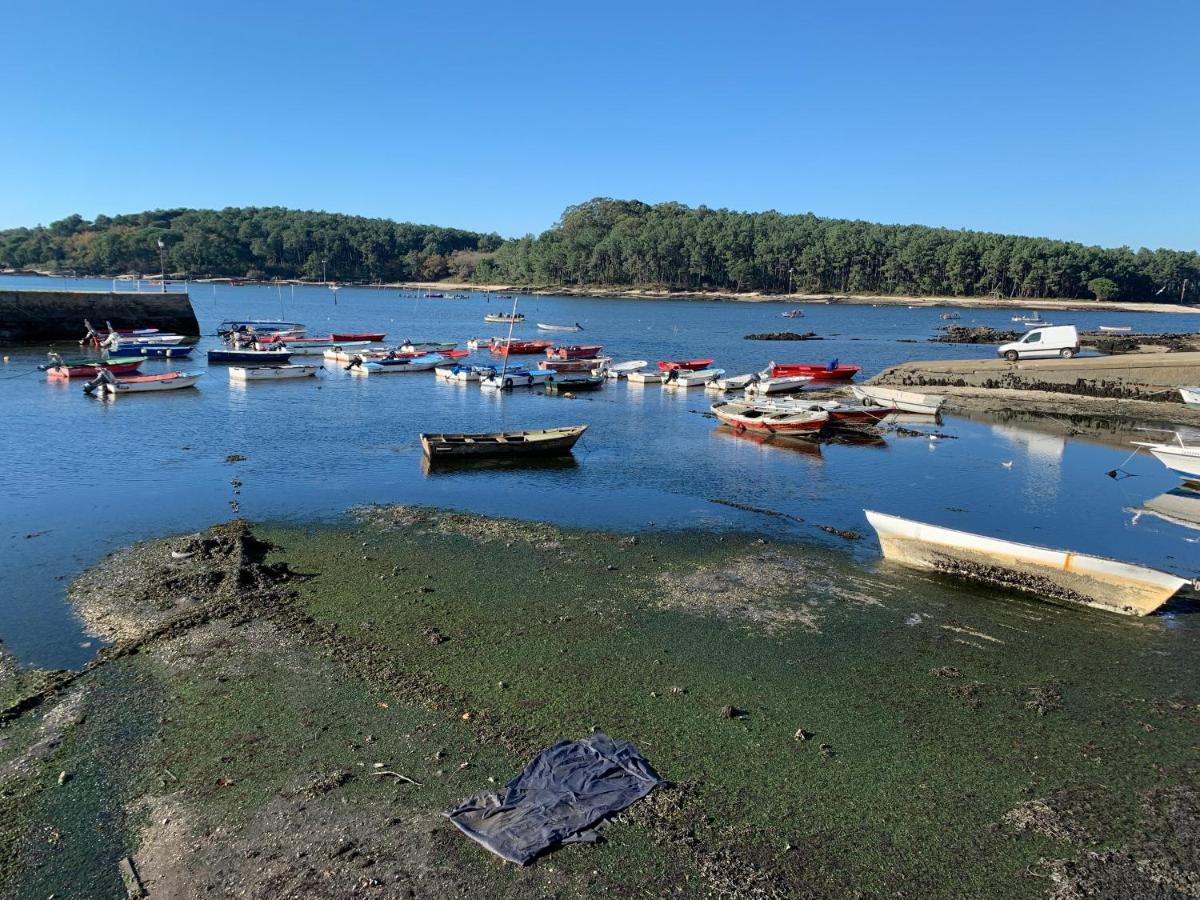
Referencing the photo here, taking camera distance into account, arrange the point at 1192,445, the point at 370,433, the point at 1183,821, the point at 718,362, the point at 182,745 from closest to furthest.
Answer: the point at 1183,821 < the point at 182,745 < the point at 1192,445 < the point at 370,433 < the point at 718,362

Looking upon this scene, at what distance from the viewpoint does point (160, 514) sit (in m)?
21.8

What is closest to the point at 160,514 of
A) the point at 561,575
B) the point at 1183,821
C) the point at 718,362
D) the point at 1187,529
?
the point at 561,575

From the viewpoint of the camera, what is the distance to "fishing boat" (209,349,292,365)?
188 ft

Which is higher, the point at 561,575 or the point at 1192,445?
the point at 1192,445

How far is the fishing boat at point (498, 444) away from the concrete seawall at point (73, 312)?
57236 mm

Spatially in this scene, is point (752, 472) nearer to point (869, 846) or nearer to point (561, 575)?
point (561, 575)

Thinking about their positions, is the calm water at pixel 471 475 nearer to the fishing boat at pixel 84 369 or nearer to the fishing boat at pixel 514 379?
the fishing boat at pixel 84 369

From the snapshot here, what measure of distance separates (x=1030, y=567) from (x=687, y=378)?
35.0 m

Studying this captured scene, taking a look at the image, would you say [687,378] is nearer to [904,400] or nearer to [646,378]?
[646,378]

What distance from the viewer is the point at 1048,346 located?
2301 inches

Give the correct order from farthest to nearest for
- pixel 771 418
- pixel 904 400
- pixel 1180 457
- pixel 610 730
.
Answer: pixel 904 400
pixel 771 418
pixel 1180 457
pixel 610 730

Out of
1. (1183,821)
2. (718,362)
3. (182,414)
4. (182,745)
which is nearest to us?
(1183,821)

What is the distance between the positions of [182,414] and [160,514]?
1938 centimetres

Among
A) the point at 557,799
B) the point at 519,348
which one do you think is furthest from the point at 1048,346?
the point at 557,799
